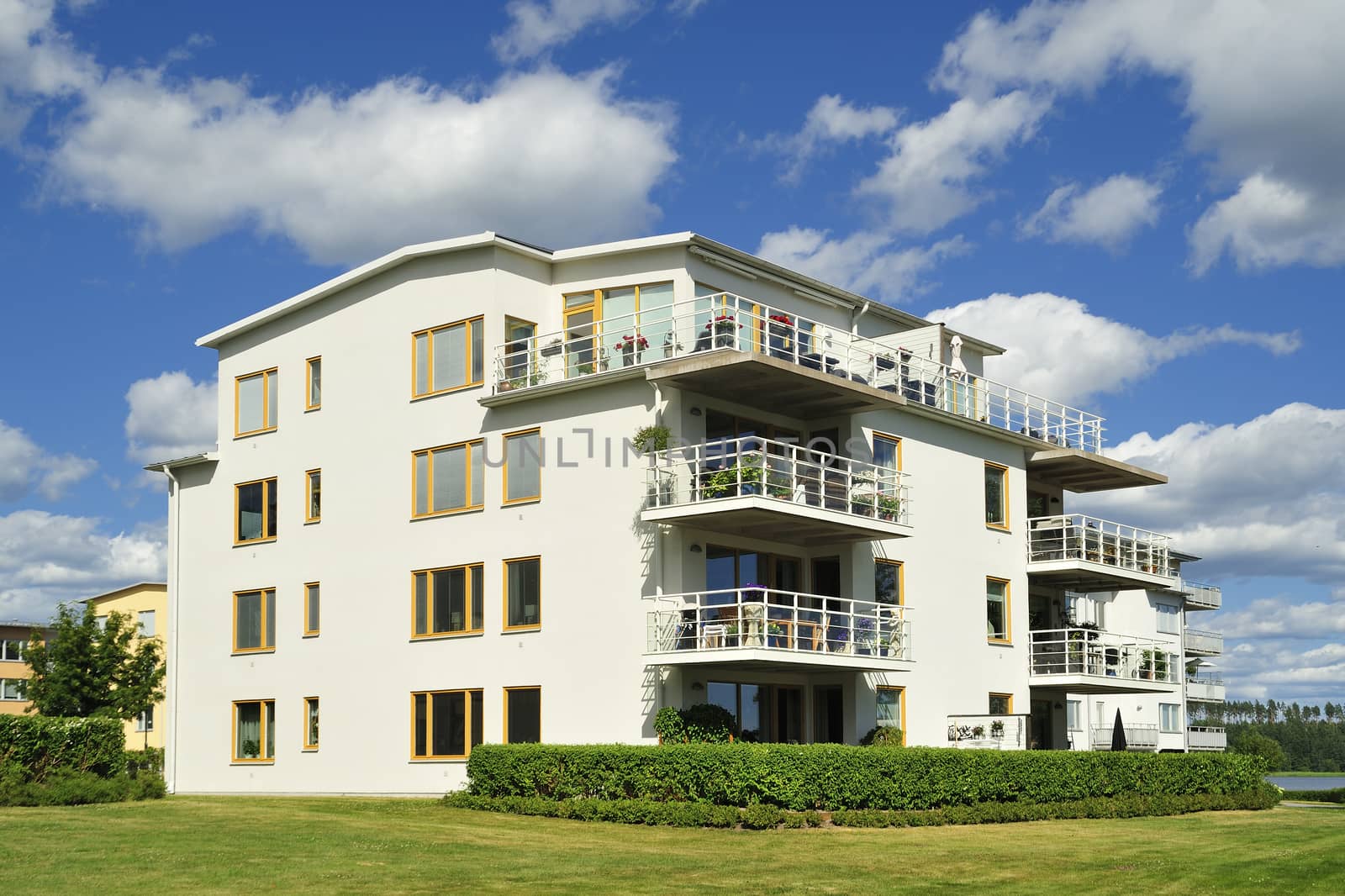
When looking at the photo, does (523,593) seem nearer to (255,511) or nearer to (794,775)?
(794,775)

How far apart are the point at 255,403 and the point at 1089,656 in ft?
77.1

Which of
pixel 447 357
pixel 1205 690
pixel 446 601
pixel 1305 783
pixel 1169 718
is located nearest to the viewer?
pixel 446 601

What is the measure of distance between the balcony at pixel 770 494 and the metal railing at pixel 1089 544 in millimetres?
7827

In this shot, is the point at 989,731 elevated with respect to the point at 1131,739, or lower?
elevated

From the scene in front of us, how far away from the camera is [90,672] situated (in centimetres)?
4850

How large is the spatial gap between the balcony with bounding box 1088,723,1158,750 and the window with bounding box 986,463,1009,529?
10.8 m

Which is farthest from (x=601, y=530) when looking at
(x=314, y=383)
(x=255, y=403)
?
(x=255, y=403)

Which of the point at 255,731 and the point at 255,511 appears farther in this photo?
the point at 255,511

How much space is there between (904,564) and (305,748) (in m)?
15.5

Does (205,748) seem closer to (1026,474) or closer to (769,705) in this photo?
(769,705)

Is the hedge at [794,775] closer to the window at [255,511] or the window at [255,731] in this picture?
the window at [255,731]

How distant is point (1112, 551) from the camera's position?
40688 millimetres

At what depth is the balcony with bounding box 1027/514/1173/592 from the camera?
128ft

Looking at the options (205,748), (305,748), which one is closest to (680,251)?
(305,748)
